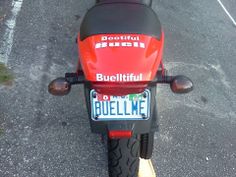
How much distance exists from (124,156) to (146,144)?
1.37 feet

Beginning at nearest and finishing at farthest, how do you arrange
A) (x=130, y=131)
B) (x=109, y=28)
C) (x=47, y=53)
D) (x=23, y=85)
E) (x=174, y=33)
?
1. (x=130, y=131)
2. (x=109, y=28)
3. (x=23, y=85)
4. (x=47, y=53)
5. (x=174, y=33)

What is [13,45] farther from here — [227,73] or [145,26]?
[227,73]

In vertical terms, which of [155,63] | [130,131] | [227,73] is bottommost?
[227,73]

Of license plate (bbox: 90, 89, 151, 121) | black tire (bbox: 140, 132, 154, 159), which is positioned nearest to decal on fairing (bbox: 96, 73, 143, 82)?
license plate (bbox: 90, 89, 151, 121)

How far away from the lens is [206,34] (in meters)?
5.56

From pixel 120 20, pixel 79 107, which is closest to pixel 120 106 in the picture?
pixel 120 20

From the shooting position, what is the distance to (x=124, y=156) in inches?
106

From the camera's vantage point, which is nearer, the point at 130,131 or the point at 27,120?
the point at 130,131

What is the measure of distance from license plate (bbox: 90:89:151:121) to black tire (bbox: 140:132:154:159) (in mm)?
547

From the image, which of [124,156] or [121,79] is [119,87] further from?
[124,156]

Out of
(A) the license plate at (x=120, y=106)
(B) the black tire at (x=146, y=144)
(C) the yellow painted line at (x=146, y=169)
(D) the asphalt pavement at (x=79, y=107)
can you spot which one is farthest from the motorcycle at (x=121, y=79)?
(D) the asphalt pavement at (x=79, y=107)

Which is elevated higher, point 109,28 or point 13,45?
point 109,28

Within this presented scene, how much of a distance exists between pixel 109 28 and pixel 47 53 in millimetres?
2160

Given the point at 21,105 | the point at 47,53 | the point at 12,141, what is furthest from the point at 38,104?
the point at 47,53
